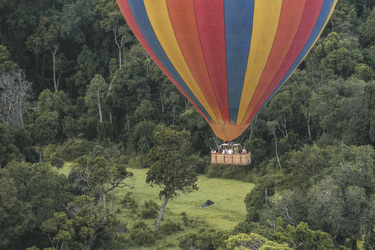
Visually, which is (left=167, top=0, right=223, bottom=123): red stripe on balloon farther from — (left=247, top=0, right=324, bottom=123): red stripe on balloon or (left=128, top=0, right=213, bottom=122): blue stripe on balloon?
(left=247, top=0, right=324, bottom=123): red stripe on balloon

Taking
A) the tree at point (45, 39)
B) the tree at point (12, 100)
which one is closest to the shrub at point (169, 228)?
the tree at point (12, 100)

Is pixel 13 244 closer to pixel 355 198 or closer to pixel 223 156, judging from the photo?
pixel 223 156

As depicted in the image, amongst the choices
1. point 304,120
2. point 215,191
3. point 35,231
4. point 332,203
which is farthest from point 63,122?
point 332,203

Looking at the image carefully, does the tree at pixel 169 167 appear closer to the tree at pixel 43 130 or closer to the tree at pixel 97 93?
the tree at pixel 43 130

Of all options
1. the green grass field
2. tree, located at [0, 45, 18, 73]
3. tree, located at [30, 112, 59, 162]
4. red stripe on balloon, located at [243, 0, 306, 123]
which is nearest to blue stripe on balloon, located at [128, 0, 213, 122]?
red stripe on balloon, located at [243, 0, 306, 123]

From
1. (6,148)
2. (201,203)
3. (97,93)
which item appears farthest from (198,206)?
(97,93)

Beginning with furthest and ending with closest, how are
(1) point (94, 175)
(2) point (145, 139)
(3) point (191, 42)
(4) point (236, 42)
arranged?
1. (2) point (145, 139)
2. (1) point (94, 175)
3. (3) point (191, 42)
4. (4) point (236, 42)

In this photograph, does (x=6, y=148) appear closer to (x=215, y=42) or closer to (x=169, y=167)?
(x=169, y=167)
